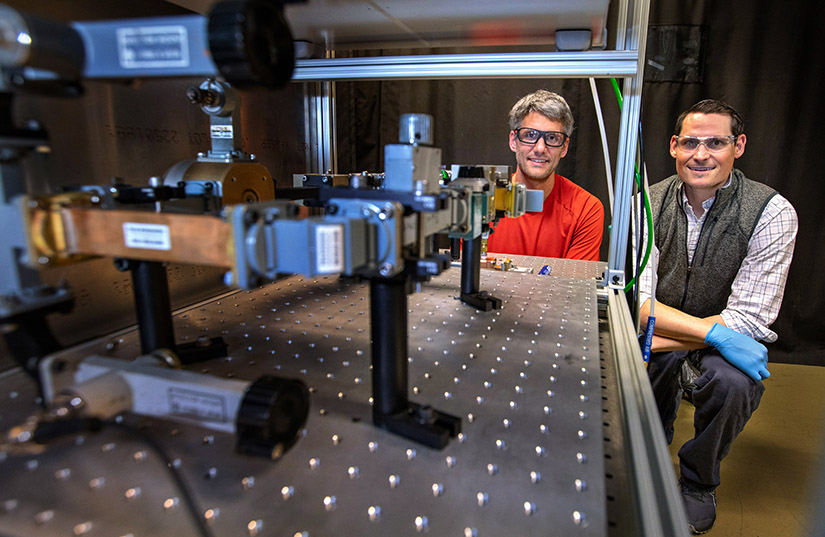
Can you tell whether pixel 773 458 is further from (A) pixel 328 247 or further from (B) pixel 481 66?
(A) pixel 328 247

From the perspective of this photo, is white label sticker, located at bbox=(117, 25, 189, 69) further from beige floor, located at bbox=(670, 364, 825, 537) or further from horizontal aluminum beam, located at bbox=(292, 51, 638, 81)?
beige floor, located at bbox=(670, 364, 825, 537)

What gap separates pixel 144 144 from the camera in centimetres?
99

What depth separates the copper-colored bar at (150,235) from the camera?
0.42 m

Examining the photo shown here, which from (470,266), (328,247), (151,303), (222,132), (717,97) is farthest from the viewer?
(717,97)

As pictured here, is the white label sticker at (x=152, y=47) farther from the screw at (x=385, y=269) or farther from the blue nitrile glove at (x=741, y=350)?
the blue nitrile glove at (x=741, y=350)

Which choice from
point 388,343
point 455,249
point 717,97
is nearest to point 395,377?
point 388,343

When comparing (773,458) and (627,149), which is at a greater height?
(627,149)

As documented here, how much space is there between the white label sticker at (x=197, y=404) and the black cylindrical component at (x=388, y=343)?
0.18 m

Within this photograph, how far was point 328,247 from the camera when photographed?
40cm

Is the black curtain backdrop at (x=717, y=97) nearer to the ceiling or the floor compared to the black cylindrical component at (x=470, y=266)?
nearer to the ceiling

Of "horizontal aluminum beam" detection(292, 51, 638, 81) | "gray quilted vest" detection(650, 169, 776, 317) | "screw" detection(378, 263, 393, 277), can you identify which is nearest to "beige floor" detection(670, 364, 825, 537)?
"gray quilted vest" detection(650, 169, 776, 317)

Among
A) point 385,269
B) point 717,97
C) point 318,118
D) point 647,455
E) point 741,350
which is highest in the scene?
point 717,97

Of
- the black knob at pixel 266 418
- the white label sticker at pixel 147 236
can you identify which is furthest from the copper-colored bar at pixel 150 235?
the black knob at pixel 266 418

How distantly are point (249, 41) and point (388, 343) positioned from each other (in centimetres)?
34
